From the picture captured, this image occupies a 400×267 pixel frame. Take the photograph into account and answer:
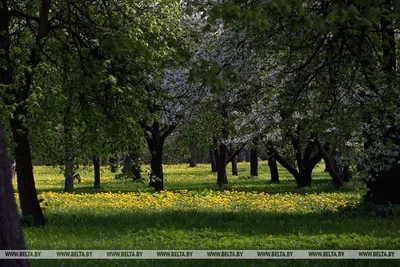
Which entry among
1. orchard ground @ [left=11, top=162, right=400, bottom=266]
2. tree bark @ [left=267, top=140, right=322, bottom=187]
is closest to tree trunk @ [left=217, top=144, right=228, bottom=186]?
tree bark @ [left=267, top=140, right=322, bottom=187]

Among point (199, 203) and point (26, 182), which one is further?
point (199, 203)

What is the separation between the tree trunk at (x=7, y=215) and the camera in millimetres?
6004

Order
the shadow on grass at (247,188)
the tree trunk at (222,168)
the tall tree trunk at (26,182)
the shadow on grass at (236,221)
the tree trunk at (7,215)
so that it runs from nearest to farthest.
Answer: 1. the tree trunk at (7,215)
2. the shadow on grass at (236,221)
3. the tall tree trunk at (26,182)
4. the shadow on grass at (247,188)
5. the tree trunk at (222,168)

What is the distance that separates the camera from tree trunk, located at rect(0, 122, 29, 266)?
600cm

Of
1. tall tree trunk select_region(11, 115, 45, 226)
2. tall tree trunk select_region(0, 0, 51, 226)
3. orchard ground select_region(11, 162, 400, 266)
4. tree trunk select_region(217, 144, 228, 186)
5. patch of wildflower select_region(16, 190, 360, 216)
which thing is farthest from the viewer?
tree trunk select_region(217, 144, 228, 186)

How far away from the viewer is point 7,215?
607cm

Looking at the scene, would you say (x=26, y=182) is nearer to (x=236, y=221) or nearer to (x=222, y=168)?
(x=236, y=221)

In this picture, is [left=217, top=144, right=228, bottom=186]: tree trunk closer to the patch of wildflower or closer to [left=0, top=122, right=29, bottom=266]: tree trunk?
the patch of wildflower

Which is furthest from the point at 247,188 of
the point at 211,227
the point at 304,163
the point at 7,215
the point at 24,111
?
the point at 7,215

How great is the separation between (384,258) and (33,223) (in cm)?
846

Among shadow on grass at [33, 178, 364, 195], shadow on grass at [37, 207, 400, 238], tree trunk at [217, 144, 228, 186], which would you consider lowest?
shadow on grass at [37, 207, 400, 238]

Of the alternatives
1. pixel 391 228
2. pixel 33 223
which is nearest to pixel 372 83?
pixel 391 228

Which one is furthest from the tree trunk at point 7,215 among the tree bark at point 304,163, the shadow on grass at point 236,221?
the tree bark at point 304,163

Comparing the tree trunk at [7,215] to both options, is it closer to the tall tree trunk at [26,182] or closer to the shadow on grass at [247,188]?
the tall tree trunk at [26,182]
